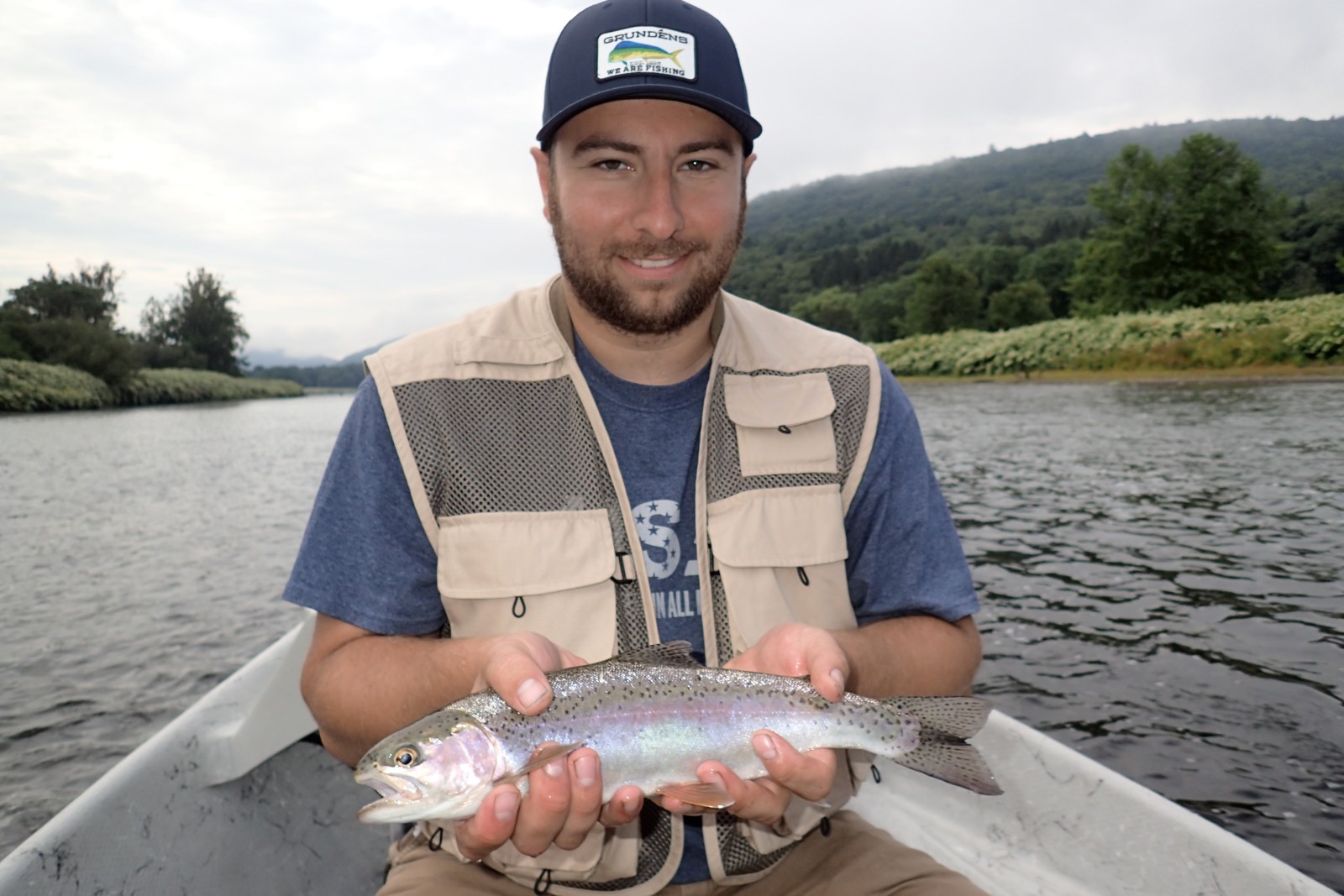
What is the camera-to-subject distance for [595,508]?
2.81 meters

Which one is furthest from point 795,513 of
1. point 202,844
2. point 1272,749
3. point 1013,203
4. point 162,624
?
point 1013,203

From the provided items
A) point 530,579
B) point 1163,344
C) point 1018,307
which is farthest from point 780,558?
point 1018,307

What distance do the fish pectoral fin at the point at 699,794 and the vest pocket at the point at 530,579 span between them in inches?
19.4

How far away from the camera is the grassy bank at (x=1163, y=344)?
3638cm

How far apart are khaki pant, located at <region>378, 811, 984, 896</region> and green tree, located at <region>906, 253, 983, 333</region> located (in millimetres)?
95312

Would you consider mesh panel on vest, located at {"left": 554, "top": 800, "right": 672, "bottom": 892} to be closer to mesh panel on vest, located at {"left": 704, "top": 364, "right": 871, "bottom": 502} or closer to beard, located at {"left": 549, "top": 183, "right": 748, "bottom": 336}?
mesh panel on vest, located at {"left": 704, "top": 364, "right": 871, "bottom": 502}

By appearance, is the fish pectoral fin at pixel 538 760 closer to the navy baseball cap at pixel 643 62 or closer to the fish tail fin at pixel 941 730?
the fish tail fin at pixel 941 730

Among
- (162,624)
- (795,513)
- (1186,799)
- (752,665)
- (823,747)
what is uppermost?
(795,513)

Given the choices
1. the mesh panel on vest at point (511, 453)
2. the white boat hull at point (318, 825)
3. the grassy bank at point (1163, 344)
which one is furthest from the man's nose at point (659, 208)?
the grassy bank at point (1163, 344)

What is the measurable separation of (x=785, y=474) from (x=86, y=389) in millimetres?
64986

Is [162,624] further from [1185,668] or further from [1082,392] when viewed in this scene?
[1082,392]

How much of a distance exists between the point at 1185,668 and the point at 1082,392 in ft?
101

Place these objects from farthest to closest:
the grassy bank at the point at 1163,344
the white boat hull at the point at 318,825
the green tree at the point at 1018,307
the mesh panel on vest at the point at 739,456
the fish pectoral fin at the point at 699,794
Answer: the green tree at the point at 1018,307, the grassy bank at the point at 1163,344, the white boat hull at the point at 318,825, the mesh panel on vest at the point at 739,456, the fish pectoral fin at the point at 699,794

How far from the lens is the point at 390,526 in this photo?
8.73 feet
